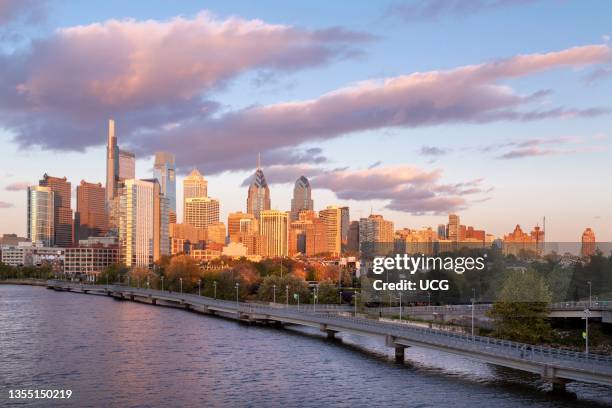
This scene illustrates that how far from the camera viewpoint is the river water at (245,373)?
188ft

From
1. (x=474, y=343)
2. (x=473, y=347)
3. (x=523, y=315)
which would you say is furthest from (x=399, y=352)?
(x=523, y=315)

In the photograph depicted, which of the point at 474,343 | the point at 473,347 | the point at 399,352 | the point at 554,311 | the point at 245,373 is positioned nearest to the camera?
the point at 473,347

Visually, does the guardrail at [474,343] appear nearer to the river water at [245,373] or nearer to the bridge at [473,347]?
the bridge at [473,347]

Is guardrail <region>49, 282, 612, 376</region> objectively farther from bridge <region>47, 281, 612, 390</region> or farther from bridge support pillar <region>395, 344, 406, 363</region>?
bridge support pillar <region>395, 344, 406, 363</region>

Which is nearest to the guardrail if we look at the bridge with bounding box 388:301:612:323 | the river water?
the river water

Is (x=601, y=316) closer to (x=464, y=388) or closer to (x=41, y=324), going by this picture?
(x=464, y=388)

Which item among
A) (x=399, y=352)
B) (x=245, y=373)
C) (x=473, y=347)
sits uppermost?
(x=473, y=347)

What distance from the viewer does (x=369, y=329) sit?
3344 inches

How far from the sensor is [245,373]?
68.6 metres

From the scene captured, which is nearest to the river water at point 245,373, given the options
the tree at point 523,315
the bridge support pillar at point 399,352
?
the bridge support pillar at point 399,352

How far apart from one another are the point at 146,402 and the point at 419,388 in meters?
23.2

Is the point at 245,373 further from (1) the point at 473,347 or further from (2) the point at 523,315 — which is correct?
(2) the point at 523,315

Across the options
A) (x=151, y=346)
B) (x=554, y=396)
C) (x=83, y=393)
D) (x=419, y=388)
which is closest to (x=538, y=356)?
(x=554, y=396)

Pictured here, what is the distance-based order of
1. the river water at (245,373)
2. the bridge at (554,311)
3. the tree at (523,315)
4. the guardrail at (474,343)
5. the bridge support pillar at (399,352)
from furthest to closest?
the bridge at (554,311)
the tree at (523,315)
the bridge support pillar at (399,352)
the guardrail at (474,343)
the river water at (245,373)
